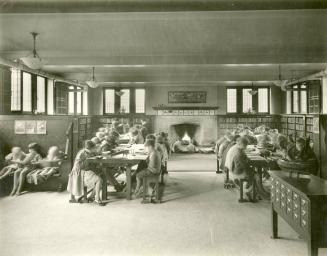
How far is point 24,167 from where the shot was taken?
22.5 ft

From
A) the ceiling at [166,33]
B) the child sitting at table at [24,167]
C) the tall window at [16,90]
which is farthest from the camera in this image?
the tall window at [16,90]

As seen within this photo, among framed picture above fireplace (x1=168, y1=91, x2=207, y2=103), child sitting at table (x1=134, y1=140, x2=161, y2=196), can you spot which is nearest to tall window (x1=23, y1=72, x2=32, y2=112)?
child sitting at table (x1=134, y1=140, x2=161, y2=196)

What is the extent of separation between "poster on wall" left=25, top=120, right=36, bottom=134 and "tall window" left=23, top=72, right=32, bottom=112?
2.57 meters

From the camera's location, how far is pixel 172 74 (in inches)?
525

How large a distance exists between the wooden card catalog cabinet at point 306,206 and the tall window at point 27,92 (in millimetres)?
8490

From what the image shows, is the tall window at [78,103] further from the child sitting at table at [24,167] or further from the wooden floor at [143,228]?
the wooden floor at [143,228]

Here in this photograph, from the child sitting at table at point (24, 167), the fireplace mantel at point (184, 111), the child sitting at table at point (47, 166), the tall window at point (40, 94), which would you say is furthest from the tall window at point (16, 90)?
the fireplace mantel at point (184, 111)

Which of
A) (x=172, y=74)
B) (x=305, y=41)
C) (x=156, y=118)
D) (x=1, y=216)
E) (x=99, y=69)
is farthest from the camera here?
(x=156, y=118)

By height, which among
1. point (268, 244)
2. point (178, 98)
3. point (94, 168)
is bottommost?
point (268, 244)

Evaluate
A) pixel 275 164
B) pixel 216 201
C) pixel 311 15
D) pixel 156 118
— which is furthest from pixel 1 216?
pixel 156 118

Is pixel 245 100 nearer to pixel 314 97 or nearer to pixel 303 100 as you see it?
pixel 303 100

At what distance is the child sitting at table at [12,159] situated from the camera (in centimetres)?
673

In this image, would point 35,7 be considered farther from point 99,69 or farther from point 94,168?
point 99,69

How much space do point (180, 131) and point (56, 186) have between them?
31.3 ft
